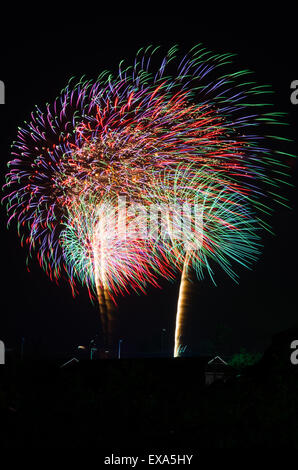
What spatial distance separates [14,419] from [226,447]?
3.87m

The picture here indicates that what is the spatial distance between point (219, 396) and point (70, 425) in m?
2.84

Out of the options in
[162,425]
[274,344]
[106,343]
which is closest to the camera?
[162,425]

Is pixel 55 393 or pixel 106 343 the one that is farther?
pixel 106 343

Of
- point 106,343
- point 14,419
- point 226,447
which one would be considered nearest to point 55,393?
point 14,419

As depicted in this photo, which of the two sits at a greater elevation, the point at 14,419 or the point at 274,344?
the point at 274,344

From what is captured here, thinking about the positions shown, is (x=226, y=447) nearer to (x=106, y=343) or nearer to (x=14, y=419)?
(x=14, y=419)
